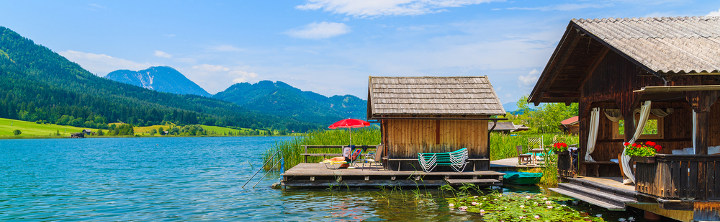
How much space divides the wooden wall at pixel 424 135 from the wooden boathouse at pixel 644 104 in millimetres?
4158

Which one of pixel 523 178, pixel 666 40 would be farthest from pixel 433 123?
pixel 666 40

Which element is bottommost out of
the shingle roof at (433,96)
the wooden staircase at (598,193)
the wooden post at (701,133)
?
the wooden staircase at (598,193)

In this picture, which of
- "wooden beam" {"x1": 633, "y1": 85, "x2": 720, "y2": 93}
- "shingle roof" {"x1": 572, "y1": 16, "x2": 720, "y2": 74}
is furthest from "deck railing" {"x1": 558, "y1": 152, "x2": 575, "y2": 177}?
"wooden beam" {"x1": 633, "y1": 85, "x2": 720, "y2": 93}

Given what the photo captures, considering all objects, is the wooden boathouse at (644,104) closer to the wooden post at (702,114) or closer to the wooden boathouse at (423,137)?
the wooden post at (702,114)

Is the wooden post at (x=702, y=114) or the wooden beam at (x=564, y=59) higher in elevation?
the wooden beam at (x=564, y=59)

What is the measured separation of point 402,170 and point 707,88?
38.5 feet

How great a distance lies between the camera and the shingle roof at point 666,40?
1084cm

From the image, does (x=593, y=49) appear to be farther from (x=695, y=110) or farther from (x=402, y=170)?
(x=402, y=170)

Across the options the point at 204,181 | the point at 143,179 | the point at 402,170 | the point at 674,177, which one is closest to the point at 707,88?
the point at 674,177

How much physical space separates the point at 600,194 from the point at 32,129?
182487 mm

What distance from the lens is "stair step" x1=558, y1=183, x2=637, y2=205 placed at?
39.1 ft

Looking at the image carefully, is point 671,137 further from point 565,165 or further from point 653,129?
point 565,165

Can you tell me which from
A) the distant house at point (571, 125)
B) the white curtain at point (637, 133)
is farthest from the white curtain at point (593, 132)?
the distant house at point (571, 125)

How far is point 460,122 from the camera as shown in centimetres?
2091
